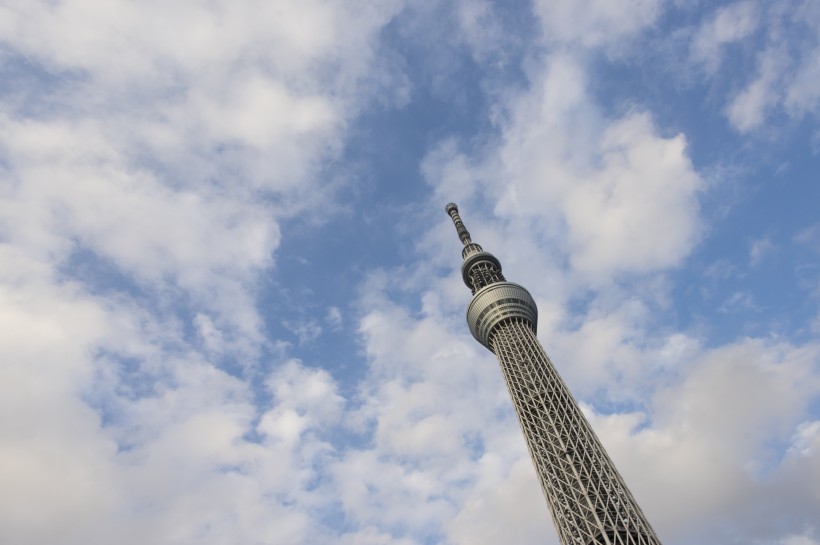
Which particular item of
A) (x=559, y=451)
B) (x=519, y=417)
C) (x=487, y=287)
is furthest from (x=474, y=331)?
(x=559, y=451)

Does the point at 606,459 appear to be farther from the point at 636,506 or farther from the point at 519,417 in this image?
the point at 519,417

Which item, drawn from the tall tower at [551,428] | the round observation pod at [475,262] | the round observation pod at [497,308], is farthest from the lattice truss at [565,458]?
the round observation pod at [475,262]

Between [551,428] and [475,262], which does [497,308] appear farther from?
[551,428]

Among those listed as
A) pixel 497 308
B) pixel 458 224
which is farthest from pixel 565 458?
pixel 458 224

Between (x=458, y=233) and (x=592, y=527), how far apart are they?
65.0m

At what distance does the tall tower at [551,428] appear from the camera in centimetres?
5644

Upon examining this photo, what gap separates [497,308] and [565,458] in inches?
1109

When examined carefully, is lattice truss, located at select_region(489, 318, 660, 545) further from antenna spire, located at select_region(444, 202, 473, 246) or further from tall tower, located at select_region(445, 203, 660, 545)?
antenna spire, located at select_region(444, 202, 473, 246)

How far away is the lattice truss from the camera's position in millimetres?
55859

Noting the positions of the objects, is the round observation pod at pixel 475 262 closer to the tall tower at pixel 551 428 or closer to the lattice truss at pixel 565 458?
the tall tower at pixel 551 428

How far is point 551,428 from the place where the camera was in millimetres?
69000

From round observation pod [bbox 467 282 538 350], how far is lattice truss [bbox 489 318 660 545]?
2.73 metres

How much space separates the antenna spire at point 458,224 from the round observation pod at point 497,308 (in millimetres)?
19462

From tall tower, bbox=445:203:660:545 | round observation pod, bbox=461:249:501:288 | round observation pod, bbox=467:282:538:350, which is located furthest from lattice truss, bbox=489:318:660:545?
round observation pod, bbox=461:249:501:288
